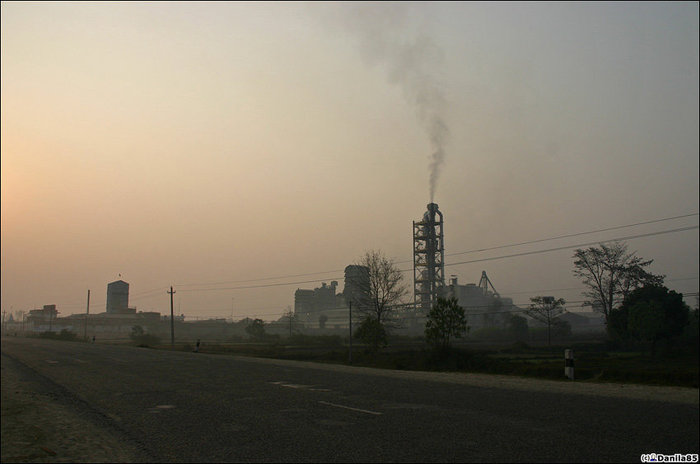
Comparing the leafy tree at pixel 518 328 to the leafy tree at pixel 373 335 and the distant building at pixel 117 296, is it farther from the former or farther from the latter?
the distant building at pixel 117 296

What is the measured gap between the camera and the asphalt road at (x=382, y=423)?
287 inches

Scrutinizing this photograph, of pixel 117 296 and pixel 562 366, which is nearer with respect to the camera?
pixel 562 366

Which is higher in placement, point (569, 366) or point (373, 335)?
point (569, 366)

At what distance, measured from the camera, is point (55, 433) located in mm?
9852

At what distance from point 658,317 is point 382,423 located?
3420cm

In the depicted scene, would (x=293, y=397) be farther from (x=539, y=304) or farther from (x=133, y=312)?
(x=133, y=312)

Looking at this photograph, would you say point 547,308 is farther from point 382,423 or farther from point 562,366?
point 382,423

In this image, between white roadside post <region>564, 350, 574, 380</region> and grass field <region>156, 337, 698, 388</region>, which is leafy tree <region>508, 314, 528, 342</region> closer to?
grass field <region>156, 337, 698, 388</region>

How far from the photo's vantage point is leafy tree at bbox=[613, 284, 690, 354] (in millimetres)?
36219

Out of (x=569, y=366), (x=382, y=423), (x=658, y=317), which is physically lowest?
(x=569, y=366)

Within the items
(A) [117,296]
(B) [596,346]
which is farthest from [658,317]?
(A) [117,296]

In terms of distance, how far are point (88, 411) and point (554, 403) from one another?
11274 mm

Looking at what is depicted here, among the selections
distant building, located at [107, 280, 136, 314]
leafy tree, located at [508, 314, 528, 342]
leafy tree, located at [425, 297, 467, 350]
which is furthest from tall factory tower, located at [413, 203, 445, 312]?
distant building, located at [107, 280, 136, 314]

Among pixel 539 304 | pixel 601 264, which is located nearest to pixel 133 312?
pixel 539 304
